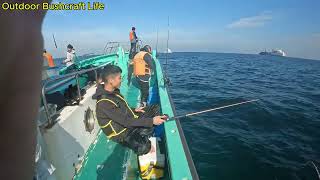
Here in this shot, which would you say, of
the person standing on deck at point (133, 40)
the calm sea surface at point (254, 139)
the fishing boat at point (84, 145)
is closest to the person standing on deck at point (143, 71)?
the calm sea surface at point (254, 139)

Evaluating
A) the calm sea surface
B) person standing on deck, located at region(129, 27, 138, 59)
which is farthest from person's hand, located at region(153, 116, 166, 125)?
person standing on deck, located at region(129, 27, 138, 59)

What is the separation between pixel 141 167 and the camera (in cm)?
395

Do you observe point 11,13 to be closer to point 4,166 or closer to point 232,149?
point 4,166

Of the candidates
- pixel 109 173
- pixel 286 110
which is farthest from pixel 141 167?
pixel 286 110

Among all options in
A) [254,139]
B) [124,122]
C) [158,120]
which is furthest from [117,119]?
[254,139]

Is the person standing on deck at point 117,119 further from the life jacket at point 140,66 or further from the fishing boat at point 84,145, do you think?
the life jacket at point 140,66

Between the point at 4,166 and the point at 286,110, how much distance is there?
46.4 feet

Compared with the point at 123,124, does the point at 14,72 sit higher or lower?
higher

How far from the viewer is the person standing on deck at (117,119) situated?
3725 mm

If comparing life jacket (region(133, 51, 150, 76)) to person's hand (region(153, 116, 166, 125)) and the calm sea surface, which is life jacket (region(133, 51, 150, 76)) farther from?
person's hand (region(153, 116, 166, 125))

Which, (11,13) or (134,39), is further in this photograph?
(134,39)

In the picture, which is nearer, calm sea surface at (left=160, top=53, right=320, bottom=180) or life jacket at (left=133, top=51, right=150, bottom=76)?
calm sea surface at (left=160, top=53, right=320, bottom=180)

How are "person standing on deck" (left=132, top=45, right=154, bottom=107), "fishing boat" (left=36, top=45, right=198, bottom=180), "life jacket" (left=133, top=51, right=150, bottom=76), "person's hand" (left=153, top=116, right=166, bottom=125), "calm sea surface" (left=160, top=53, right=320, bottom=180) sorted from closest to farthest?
"fishing boat" (left=36, top=45, right=198, bottom=180)
"person's hand" (left=153, top=116, right=166, bottom=125)
"calm sea surface" (left=160, top=53, right=320, bottom=180)
"person standing on deck" (left=132, top=45, right=154, bottom=107)
"life jacket" (left=133, top=51, right=150, bottom=76)

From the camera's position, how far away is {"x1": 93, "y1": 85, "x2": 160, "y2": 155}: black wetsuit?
12.2 ft
